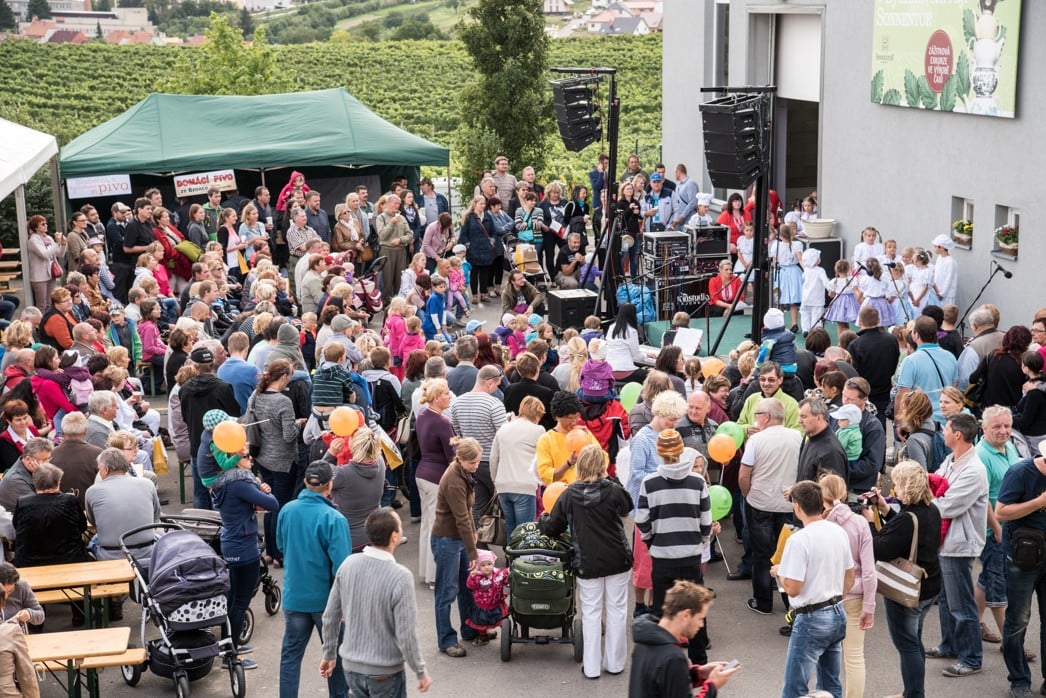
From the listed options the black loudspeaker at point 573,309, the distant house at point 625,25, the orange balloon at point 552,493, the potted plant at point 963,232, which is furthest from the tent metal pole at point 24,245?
the distant house at point 625,25

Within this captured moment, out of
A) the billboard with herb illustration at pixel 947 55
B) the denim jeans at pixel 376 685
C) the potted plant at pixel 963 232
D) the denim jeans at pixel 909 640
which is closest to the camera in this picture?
the denim jeans at pixel 376 685

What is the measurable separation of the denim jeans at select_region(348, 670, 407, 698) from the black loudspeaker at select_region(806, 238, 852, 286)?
502 inches

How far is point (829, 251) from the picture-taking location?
674 inches

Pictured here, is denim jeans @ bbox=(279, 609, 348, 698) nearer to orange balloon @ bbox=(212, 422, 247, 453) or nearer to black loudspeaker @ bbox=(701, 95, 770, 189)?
orange balloon @ bbox=(212, 422, 247, 453)

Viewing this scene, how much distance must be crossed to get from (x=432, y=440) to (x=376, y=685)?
256 cm

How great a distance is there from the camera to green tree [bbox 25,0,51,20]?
78.0m

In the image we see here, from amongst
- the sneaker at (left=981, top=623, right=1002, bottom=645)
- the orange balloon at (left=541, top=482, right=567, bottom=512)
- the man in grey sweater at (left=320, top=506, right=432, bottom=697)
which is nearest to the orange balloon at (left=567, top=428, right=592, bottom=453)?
the orange balloon at (left=541, top=482, right=567, bottom=512)

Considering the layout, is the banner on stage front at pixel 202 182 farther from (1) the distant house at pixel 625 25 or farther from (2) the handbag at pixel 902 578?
(1) the distant house at pixel 625 25

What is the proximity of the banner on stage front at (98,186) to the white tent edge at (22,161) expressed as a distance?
2.30 feet

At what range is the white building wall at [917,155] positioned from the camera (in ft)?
43.5

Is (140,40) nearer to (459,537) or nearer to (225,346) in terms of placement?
(225,346)

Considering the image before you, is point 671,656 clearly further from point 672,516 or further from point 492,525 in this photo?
point 492,525

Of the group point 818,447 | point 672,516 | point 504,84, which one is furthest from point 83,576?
point 504,84

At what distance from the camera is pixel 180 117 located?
62.6 ft
